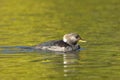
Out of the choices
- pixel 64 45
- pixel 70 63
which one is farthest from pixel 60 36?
pixel 70 63

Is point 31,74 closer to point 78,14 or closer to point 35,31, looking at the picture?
point 35,31

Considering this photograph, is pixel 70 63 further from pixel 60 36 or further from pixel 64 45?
pixel 60 36

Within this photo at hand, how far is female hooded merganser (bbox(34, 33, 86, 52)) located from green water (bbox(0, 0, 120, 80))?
43cm

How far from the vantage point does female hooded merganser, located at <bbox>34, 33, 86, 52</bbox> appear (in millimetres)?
23628

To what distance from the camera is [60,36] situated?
27.5m

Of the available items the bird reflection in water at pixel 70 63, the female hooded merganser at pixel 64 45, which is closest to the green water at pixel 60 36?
the bird reflection in water at pixel 70 63

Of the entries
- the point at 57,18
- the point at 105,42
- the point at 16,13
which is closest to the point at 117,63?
the point at 105,42

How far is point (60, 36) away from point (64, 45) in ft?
10.4

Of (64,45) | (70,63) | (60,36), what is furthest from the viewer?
(60,36)

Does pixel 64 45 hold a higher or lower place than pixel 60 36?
lower

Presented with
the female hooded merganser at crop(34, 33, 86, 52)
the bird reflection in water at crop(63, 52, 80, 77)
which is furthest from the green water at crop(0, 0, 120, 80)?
the female hooded merganser at crop(34, 33, 86, 52)

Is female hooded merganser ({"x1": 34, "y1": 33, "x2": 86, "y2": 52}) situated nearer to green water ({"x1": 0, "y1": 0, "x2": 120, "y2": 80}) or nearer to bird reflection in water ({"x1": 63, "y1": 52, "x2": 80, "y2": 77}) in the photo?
green water ({"x1": 0, "y1": 0, "x2": 120, "y2": 80})

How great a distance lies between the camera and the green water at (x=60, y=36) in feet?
62.0

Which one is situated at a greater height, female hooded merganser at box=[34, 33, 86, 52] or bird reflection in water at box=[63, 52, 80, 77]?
female hooded merganser at box=[34, 33, 86, 52]
